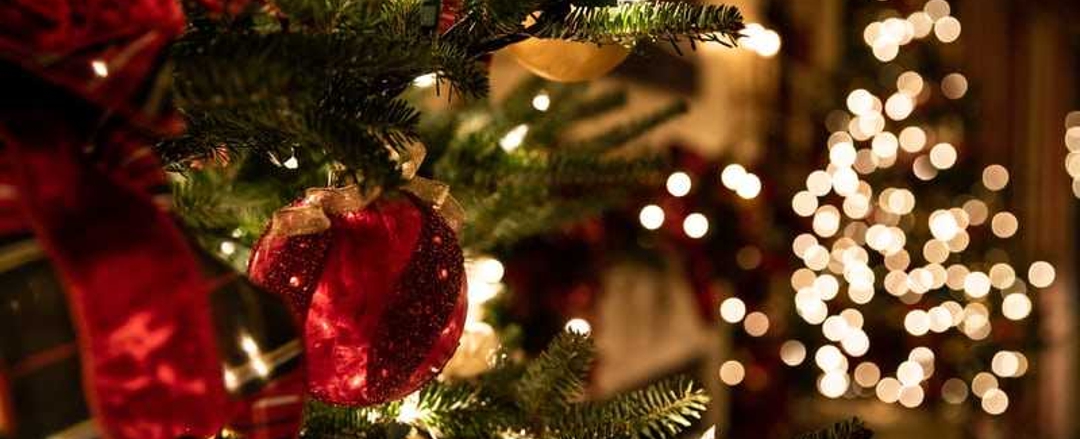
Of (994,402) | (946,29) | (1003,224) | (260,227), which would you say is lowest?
(994,402)

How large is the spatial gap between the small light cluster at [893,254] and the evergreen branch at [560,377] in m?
1.83

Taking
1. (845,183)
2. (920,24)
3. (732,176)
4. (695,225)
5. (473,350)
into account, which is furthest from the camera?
(920,24)

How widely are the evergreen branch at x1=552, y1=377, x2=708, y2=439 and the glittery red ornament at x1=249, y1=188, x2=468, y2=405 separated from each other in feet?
0.33

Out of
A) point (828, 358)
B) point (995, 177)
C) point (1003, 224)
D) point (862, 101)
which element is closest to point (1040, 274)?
point (1003, 224)

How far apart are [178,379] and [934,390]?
2943mm

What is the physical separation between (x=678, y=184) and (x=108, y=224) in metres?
1.57

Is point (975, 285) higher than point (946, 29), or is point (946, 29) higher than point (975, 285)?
point (946, 29)

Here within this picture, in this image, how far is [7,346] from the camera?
Answer: 251 millimetres

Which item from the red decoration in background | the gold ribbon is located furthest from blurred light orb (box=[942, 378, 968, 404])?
the red decoration in background

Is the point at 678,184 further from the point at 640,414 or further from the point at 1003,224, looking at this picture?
the point at 1003,224

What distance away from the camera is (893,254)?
2.61 m

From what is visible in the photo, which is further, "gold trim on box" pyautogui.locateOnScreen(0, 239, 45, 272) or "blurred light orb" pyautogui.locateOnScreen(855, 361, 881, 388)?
"blurred light orb" pyautogui.locateOnScreen(855, 361, 881, 388)

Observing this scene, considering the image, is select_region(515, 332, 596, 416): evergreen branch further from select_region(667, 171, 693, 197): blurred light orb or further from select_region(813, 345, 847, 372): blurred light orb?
select_region(813, 345, 847, 372): blurred light orb

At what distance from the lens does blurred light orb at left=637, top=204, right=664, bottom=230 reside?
1.70 m
